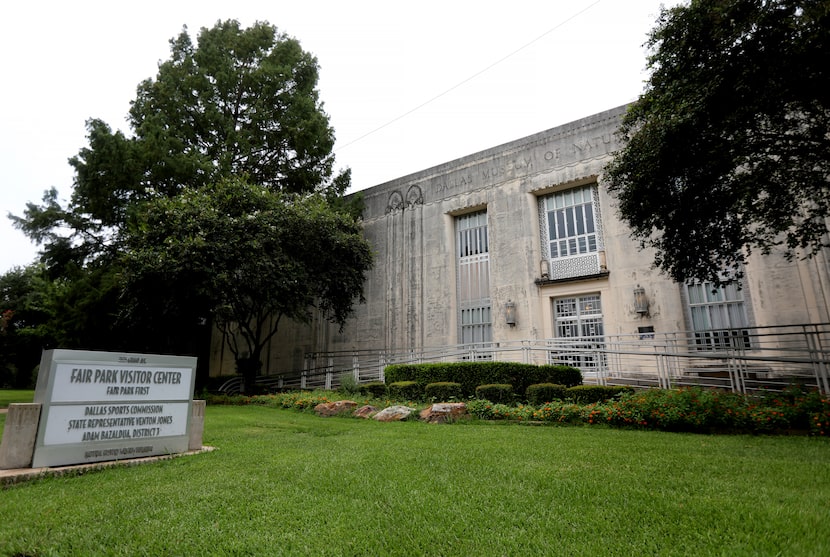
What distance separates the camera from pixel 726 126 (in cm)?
863

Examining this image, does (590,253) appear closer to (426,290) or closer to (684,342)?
(684,342)

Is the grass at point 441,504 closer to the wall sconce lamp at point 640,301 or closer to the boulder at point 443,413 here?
the boulder at point 443,413

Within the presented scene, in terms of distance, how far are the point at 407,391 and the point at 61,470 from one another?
973cm

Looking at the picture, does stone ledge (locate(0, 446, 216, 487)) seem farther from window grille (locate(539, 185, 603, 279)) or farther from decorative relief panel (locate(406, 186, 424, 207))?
decorative relief panel (locate(406, 186, 424, 207))

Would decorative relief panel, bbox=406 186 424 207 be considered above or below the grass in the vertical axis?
above

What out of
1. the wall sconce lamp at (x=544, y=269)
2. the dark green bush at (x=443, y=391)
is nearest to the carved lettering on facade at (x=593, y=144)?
the wall sconce lamp at (x=544, y=269)

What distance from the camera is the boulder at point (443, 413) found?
9.89 meters

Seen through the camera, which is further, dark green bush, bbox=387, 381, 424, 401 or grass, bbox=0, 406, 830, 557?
dark green bush, bbox=387, 381, 424, 401

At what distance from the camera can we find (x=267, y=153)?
2253 centimetres

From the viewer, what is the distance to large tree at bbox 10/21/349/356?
1848cm

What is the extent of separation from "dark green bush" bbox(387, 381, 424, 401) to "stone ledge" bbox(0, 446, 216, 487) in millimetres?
8462

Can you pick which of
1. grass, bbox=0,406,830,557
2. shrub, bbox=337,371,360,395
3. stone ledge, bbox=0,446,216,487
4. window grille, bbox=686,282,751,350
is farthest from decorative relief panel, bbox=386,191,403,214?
stone ledge, bbox=0,446,216,487

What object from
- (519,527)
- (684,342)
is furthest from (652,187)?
(519,527)

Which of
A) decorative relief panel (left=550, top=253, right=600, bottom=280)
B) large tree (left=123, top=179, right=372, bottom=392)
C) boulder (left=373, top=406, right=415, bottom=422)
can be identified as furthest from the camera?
decorative relief panel (left=550, top=253, right=600, bottom=280)
